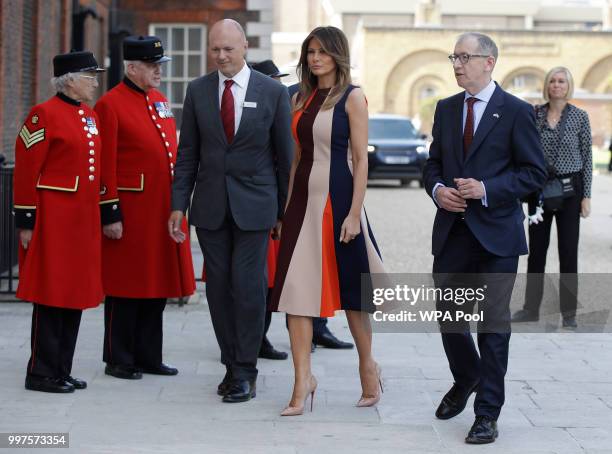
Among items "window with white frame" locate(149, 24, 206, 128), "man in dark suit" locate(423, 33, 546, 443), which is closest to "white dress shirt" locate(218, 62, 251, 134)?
"man in dark suit" locate(423, 33, 546, 443)

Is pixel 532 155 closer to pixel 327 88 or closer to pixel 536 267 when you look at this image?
pixel 327 88

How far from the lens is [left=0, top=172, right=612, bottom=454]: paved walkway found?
5.72 meters

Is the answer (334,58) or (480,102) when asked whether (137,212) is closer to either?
(334,58)

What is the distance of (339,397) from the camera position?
6.76 meters

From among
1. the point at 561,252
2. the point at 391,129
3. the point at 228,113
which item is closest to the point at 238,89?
the point at 228,113

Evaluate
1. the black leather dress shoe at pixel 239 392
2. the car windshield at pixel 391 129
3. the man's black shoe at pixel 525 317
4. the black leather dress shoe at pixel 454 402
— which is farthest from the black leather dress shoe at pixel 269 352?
the car windshield at pixel 391 129

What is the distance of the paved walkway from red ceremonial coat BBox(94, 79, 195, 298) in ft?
1.84

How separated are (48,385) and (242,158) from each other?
1.54 metres

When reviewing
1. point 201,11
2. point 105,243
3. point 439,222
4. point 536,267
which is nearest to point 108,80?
point 201,11

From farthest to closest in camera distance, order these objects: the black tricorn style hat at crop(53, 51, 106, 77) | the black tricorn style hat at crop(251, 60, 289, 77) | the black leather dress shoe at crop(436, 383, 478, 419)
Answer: the black tricorn style hat at crop(251, 60, 289, 77)
the black tricorn style hat at crop(53, 51, 106, 77)
the black leather dress shoe at crop(436, 383, 478, 419)

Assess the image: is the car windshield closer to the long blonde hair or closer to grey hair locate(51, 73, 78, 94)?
grey hair locate(51, 73, 78, 94)

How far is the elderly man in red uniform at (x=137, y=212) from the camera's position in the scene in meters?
7.05

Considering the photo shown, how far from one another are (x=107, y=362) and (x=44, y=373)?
0.55 meters

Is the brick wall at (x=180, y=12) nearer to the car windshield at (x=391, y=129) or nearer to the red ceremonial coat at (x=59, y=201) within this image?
the car windshield at (x=391, y=129)
